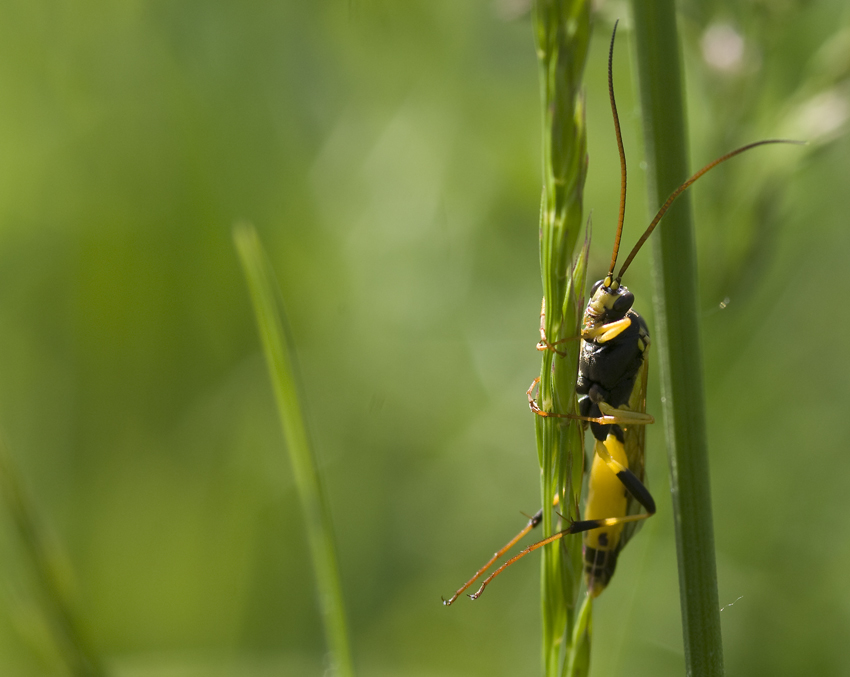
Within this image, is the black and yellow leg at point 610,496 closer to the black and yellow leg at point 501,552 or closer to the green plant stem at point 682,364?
the black and yellow leg at point 501,552

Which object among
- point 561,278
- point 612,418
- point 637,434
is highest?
point 561,278

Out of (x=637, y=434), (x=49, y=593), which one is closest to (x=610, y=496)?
(x=637, y=434)

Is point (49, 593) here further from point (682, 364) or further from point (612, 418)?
point (612, 418)

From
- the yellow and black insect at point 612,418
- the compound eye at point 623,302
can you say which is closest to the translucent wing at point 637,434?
the yellow and black insect at point 612,418

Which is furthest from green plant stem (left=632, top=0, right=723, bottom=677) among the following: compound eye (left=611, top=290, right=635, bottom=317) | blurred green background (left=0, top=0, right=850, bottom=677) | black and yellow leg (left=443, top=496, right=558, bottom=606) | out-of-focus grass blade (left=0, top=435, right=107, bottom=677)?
blurred green background (left=0, top=0, right=850, bottom=677)

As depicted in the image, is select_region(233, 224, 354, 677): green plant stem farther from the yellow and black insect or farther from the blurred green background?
the blurred green background

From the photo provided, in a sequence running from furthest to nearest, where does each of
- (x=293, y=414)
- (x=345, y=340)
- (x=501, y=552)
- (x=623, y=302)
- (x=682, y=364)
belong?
(x=345, y=340), (x=623, y=302), (x=501, y=552), (x=293, y=414), (x=682, y=364)
